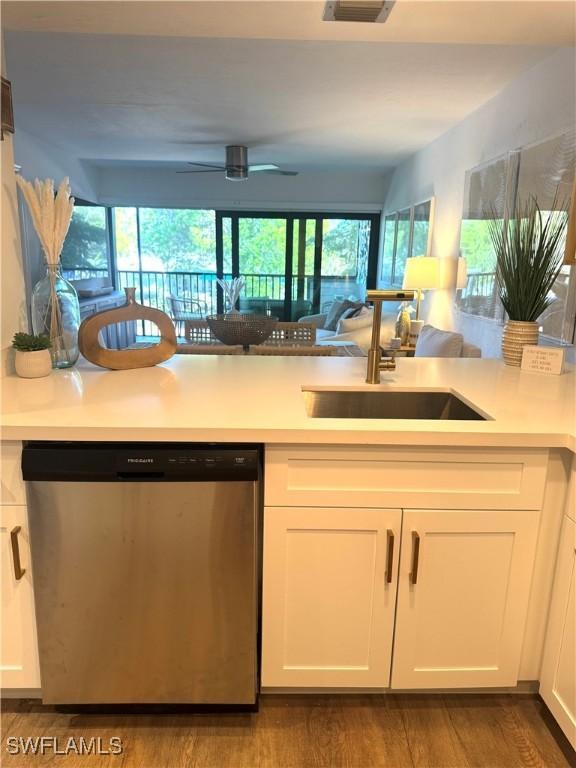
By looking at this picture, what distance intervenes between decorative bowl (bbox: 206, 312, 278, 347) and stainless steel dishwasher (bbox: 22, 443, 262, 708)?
1.42 m

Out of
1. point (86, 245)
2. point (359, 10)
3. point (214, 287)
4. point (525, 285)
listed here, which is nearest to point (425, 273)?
point (525, 285)

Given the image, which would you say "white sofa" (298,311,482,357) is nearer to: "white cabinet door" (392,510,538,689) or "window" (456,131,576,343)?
"window" (456,131,576,343)

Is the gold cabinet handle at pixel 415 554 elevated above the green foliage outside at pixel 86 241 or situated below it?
below

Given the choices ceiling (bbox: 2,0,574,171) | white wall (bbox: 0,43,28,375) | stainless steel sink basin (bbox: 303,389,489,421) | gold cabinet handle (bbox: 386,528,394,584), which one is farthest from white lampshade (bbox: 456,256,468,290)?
white wall (bbox: 0,43,28,375)

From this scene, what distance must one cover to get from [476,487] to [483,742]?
28.6 inches

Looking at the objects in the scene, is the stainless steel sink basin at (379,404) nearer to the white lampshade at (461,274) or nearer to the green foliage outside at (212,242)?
the white lampshade at (461,274)

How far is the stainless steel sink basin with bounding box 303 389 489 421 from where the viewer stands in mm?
1751

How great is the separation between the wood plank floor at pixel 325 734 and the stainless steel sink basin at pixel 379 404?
2.88ft

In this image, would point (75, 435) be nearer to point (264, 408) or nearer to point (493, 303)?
point (264, 408)

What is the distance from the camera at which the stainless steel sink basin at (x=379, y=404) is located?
1751 millimetres

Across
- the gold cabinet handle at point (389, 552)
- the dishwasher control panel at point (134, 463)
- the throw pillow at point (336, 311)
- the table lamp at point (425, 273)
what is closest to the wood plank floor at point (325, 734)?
the gold cabinet handle at point (389, 552)

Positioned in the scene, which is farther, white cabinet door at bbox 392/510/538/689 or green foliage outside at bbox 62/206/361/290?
green foliage outside at bbox 62/206/361/290

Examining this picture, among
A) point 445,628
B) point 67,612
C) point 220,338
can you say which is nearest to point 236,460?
point 67,612

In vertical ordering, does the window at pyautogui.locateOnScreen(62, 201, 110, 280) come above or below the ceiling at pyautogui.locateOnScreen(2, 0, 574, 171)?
below
